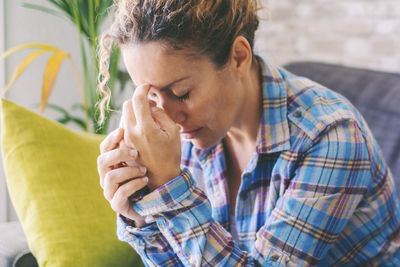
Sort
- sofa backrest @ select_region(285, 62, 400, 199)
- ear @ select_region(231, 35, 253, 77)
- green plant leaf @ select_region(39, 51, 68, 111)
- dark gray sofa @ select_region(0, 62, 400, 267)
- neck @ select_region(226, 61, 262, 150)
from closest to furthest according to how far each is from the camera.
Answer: ear @ select_region(231, 35, 253, 77)
neck @ select_region(226, 61, 262, 150)
dark gray sofa @ select_region(0, 62, 400, 267)
sofa backrest @ select_region(285, 62, 400, 199)
green plant leaf @ select_region(39, 51, 68, 111)

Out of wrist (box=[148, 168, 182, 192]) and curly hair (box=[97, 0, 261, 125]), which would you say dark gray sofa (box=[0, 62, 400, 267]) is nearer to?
wrist (box=[148, 168, 182, 192])

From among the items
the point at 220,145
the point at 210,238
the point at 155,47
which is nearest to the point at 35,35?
the point at 220,145

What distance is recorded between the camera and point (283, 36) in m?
2.74

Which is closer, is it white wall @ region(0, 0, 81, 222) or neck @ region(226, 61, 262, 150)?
neck @ region(226, 61, 262, 150)

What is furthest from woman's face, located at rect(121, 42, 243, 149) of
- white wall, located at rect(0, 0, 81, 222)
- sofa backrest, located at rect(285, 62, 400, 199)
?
white wall, located at rect(0, 0, 81, 222)

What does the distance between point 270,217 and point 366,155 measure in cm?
24

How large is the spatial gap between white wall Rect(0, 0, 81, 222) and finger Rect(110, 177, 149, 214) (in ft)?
4.16

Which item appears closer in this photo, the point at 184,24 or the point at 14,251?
the point at 184,24

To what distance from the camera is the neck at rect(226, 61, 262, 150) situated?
1.14 metres

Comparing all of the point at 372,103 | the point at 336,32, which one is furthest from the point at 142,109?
the point at 336,32

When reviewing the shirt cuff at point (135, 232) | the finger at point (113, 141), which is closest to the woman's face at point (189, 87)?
the finger at point (113, 141)

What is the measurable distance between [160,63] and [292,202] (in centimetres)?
38

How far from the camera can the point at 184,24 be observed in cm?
93

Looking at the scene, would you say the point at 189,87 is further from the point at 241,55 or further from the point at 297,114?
the point at 297,114
